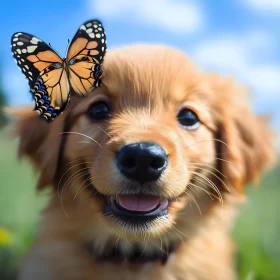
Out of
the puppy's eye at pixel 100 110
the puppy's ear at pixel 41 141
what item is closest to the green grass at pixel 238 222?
the puppy's ear at pixel 41 141

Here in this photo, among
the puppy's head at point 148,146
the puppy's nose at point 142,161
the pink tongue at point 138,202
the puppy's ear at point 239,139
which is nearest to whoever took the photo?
the puppy's nose at point 142,161

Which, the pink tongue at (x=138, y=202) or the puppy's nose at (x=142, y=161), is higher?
the puppy's nose at (x=142, y=161)

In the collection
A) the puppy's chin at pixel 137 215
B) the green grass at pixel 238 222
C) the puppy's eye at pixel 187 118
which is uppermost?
the puppy's eye at pixel 187 118

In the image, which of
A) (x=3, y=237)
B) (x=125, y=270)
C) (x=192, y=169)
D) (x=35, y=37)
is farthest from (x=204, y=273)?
(x=35, y=37)

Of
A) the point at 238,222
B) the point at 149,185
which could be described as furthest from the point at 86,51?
the point at 238,222

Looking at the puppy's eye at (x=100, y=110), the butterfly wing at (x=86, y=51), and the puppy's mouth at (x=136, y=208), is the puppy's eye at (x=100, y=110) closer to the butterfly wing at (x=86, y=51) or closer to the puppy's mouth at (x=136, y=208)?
the butterfly wing at (x=86, y=51)

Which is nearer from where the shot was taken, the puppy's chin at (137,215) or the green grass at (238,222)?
the puppy's chin at (137,215)

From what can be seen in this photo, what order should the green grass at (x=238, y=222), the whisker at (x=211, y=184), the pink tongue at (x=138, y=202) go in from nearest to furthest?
1. the pink tongue at (x=138, y=202)
2. the whisker at (x=211, y=184)
3. the green grass at (x=238, y=222)
